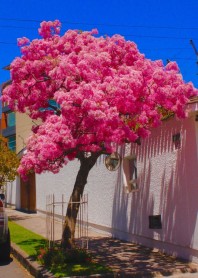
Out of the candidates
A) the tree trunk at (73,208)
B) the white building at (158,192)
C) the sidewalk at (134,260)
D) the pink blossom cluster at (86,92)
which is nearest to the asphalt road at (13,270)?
the tree trunk at (73,208)

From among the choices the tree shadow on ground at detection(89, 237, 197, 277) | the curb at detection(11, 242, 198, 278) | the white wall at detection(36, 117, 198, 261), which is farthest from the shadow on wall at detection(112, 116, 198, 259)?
the curb at detection(11, 242, 198, 278)

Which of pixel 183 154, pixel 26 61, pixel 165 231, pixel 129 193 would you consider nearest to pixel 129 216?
pixel 129 193

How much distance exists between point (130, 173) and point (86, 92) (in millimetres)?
4468

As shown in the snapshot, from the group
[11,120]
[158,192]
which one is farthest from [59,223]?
[11,120]

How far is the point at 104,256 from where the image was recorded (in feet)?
35.1

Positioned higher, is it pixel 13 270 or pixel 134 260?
pixel 134 260

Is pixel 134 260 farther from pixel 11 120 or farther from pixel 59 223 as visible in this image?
pixel 11 120

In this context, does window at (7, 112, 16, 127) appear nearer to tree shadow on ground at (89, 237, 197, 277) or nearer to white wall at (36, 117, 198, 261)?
white wall at (36, 117, 198, 261)

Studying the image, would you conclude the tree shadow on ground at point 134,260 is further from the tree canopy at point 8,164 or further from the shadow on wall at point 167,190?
the tree canopy at point 8,164

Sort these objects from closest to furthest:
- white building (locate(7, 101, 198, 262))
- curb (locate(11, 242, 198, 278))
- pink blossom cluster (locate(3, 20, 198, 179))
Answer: curb (locate(11, 242, 198, 278)) → pink blossom cluster (locate(3, 20, 198, 179)) → white building (locate(7, 101, 198, 262))

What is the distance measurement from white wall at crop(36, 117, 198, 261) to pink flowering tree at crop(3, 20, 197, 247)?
89 cm

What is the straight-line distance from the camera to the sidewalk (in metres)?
8.89

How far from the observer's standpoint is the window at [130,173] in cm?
1232

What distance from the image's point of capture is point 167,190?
1077 cm
